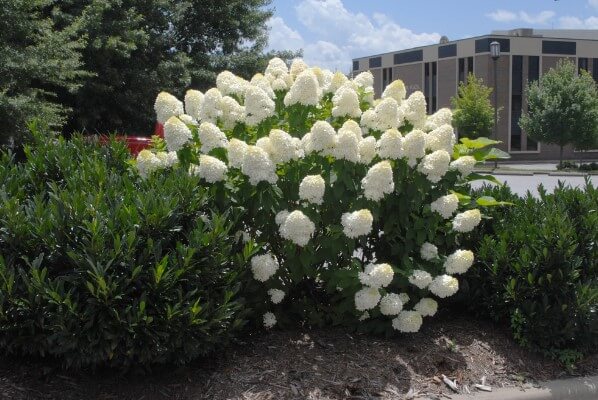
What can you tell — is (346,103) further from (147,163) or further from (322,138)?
(147,163)

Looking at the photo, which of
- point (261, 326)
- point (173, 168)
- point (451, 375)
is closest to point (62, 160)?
point (173, 168)

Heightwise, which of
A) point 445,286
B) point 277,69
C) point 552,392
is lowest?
point 552,392

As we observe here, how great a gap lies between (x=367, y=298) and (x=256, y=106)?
1.50 m

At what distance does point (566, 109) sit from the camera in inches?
1582

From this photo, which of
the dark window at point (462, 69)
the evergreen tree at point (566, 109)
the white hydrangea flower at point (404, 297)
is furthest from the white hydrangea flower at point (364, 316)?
the dark window at point (462, 69)

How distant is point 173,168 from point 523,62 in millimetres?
55709

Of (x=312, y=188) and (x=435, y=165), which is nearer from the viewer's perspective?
(x=312, y=188)

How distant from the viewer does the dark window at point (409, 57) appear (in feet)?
198

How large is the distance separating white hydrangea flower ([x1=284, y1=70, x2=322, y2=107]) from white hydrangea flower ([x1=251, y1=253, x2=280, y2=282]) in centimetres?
112

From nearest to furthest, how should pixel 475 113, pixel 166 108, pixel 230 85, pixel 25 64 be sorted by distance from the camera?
1. pixel 166 108
2. pixel 230 85
3. pixel 25 64
4. pixel 475 113

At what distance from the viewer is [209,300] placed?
3.57 metres

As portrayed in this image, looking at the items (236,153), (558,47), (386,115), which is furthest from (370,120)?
(558,47)

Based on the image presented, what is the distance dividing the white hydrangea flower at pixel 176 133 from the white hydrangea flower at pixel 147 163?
174 mm

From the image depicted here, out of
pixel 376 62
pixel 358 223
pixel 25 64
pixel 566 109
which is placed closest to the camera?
pixel 358 223
